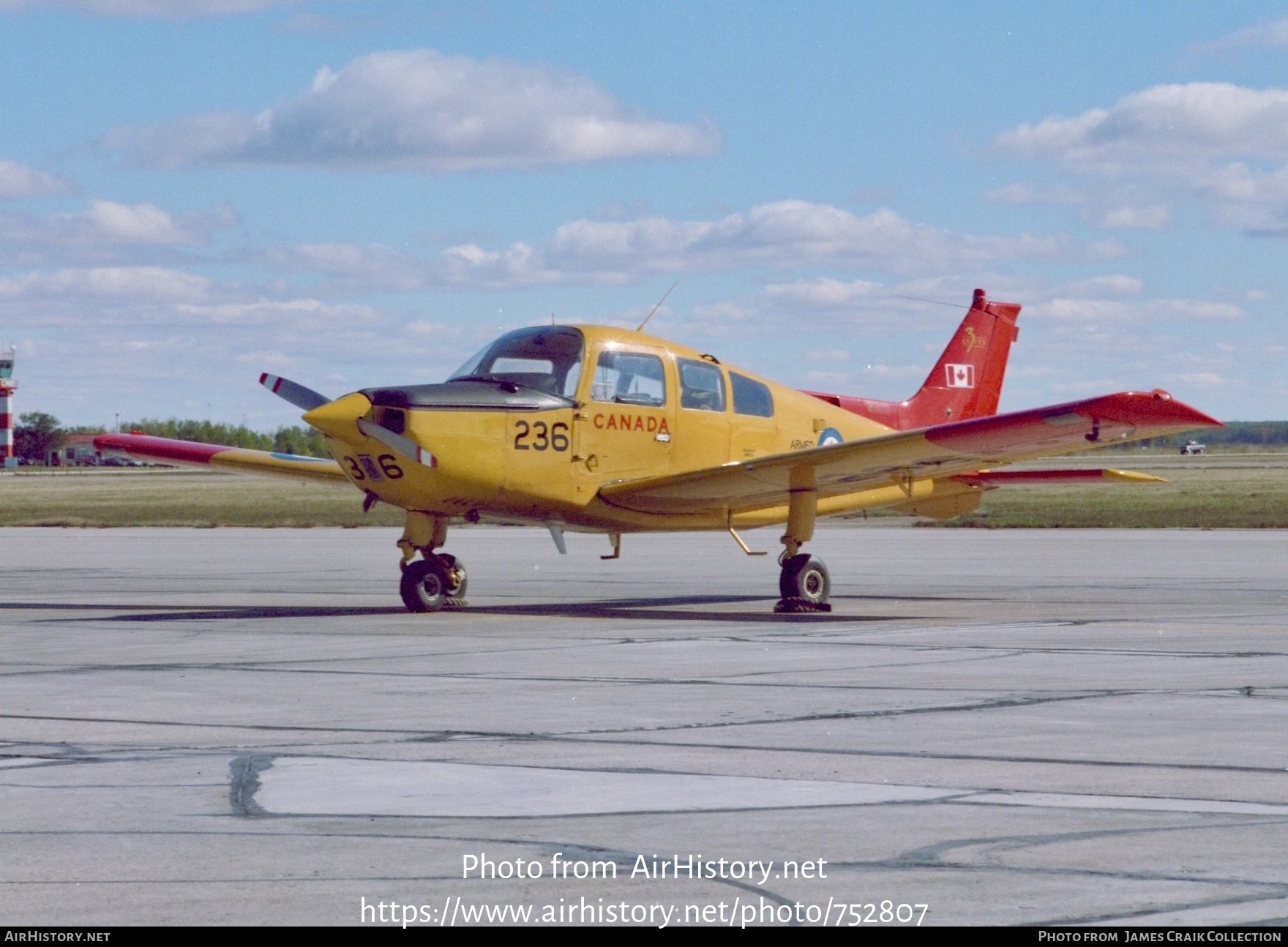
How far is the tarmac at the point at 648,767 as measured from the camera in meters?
5.04

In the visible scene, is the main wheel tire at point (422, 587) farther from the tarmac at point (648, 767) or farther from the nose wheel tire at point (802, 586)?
the nose wheel tire at point (802, 586)

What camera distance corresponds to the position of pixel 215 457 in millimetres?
21250

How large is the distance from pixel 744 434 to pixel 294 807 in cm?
1253

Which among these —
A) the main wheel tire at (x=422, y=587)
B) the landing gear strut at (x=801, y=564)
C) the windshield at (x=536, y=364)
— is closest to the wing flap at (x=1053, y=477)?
the landing gear strut at (x=801, y=564)

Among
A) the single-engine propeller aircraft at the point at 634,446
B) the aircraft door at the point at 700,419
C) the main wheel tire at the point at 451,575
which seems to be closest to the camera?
the single-engine propeller aircraft at the point at 634,446

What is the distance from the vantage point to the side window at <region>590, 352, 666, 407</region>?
17.1 m

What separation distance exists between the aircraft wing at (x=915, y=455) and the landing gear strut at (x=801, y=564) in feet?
0.24

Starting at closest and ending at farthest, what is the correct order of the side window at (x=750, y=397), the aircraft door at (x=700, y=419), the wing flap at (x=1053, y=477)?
the aircraft door at (x=700, y=419)
the side window at (x=750, y=397)
the wing flap at (x=1053, y=477)

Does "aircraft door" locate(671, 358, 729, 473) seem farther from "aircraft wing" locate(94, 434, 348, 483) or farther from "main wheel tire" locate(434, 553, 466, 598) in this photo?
"aircraft wing" locate(94, 434, 348, 483)

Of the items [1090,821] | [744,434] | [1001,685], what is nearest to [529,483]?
[744,434]

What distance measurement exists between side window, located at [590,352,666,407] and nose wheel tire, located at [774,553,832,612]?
85.6 inches

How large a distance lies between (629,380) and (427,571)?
280 centimetres

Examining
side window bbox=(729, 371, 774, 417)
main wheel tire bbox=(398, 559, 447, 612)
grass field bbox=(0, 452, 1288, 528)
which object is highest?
side window bbox=(729, 371, 774, 417)

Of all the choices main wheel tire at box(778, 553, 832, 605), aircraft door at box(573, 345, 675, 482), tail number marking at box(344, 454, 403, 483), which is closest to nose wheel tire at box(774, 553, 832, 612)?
main wheel tire at box(778, 553, 832, 605)
